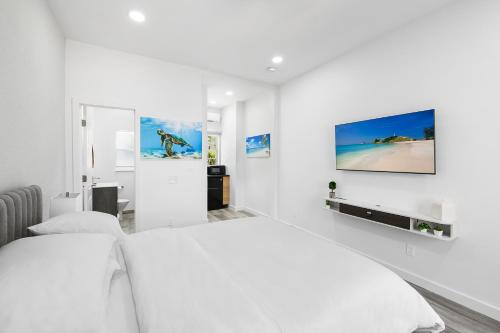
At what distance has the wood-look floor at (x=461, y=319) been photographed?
183 cm

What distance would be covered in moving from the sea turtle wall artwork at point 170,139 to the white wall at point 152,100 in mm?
94

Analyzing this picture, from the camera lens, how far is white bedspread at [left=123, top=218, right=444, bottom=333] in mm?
942

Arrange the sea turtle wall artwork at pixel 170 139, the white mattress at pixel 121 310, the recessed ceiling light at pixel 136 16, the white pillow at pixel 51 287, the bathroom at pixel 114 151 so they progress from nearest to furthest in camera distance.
Answer: the white pillow at pixel 51 287
the white mattress at pixel 121 310
the recessed ceiling light at pixel 136 16
the sea turtle wall artwork at pixel 170 139
the bathroom at pixel 114 151

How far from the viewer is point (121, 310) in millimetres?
1040

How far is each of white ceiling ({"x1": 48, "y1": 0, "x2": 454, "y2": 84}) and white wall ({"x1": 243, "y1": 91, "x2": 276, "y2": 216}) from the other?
1.53 metres

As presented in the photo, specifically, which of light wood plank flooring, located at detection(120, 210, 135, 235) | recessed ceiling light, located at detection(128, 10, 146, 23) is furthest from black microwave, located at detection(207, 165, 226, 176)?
recessed ceiling light, located at detection(128, 10, 146, 23)

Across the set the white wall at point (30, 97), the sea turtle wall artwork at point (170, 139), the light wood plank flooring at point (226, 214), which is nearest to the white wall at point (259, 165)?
the light wood plank flooring at point (226, 214)

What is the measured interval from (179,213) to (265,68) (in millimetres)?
2775

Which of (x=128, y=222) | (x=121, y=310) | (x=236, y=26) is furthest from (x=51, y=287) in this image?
(x=128, y=222)

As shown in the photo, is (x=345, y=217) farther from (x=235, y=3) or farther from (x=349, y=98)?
(x=235, y=3)

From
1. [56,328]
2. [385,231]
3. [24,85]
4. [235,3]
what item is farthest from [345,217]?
[24,85]

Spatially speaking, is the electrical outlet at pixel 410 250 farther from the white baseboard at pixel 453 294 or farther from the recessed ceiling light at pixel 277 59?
the recessed ceiling light at pixel 277 59

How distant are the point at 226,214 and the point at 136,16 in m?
4.11

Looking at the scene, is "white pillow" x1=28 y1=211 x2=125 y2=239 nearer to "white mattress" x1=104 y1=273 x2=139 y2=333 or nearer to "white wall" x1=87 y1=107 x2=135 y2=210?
"white mattress" x1=104 y1=273 x2=139 y2=333
